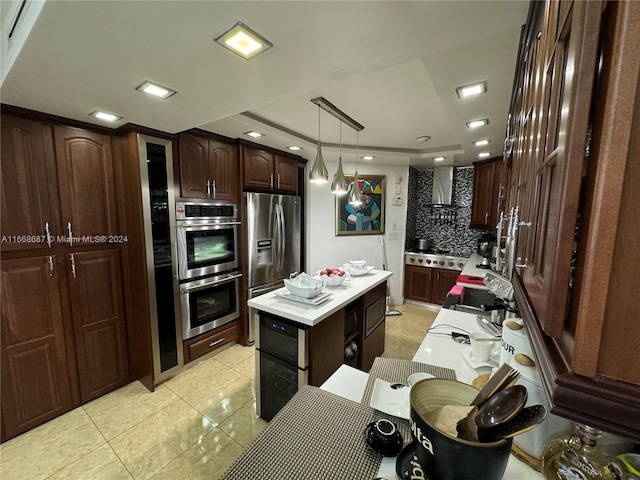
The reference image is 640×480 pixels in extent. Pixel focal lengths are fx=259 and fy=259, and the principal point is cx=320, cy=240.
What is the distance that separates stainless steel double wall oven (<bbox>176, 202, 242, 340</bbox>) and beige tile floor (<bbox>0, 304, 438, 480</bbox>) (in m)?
0.56

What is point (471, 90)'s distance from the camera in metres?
1.62

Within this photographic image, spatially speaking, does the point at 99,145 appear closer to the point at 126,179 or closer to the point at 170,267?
the point at 126,179

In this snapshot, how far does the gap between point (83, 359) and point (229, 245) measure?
57.8 inches

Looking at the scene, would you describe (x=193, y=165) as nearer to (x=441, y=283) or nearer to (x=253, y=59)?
(x=253, y=59)

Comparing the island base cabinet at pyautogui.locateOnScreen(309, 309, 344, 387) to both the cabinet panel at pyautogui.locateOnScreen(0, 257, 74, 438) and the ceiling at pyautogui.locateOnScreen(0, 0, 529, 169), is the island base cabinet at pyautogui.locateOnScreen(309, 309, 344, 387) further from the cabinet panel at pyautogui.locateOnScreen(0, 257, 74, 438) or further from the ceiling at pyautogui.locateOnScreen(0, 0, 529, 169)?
the cabinet panel at pyautogui.locateOnScreen(0, 257, 74, 438)

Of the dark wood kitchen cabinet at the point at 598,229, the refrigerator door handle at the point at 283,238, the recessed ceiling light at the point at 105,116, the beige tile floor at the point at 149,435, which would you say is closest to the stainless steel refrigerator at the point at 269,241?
the refrigerator door handle at the point at 283,238

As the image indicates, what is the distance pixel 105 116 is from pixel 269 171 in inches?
61.4

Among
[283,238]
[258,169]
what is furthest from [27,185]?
[283,238]

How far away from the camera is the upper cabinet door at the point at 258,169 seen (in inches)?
112

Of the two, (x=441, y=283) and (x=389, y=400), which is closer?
(x=389, y=400)

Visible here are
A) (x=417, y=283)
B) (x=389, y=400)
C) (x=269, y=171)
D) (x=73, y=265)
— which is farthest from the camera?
(x=417, y=283)

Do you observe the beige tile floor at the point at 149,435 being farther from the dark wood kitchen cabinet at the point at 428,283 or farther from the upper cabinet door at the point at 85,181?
the dark wood kitchen cabinet at the point at 428,283

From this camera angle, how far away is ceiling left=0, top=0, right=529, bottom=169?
2.92 feet

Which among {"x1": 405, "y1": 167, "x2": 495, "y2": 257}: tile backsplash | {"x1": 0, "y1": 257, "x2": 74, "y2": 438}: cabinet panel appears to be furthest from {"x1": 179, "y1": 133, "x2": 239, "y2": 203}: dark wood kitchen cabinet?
{"x1": 405, "y1": 167, "x2": 495, "y2": 257}: tile backsplash
